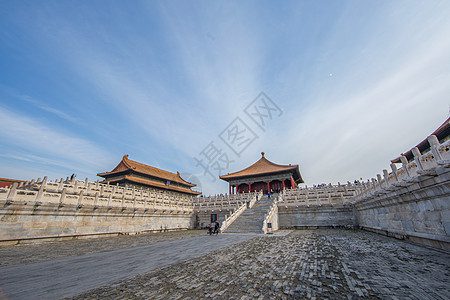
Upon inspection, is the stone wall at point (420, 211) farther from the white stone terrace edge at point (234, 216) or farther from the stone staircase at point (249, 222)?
the white stone terrace edge at point (234, 216)

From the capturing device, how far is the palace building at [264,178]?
3450 cm

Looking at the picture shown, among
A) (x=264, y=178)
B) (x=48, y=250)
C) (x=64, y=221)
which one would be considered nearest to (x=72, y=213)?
(x=64, y=221)

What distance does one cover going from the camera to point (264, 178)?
1405 inches

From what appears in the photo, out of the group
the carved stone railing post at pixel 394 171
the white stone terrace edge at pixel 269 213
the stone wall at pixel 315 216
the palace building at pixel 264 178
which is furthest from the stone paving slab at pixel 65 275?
the palace building at pixel 264 178

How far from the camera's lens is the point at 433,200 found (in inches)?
265

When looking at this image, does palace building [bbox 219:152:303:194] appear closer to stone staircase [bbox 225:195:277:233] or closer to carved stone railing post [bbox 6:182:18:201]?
stone staircase [bbox 225:195:277:233]

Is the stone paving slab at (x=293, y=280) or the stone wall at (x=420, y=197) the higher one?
the stone wall at (x=420, y=197)

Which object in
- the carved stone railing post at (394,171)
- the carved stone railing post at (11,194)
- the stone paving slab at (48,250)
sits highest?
the carved stone railing post at (394,171)

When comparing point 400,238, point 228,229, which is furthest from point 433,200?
point 228,229

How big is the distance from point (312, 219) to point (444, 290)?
16.5m

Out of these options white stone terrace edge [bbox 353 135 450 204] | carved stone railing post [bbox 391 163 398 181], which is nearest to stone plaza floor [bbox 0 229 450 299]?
white stone terrace edge [bbox 353 135 450 204]

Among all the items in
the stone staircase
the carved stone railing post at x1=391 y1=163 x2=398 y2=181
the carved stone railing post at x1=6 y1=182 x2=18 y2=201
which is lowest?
the stone staircase

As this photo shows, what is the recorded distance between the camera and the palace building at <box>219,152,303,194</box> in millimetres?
34500

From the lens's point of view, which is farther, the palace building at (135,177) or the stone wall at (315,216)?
the palace building at (135,177)
